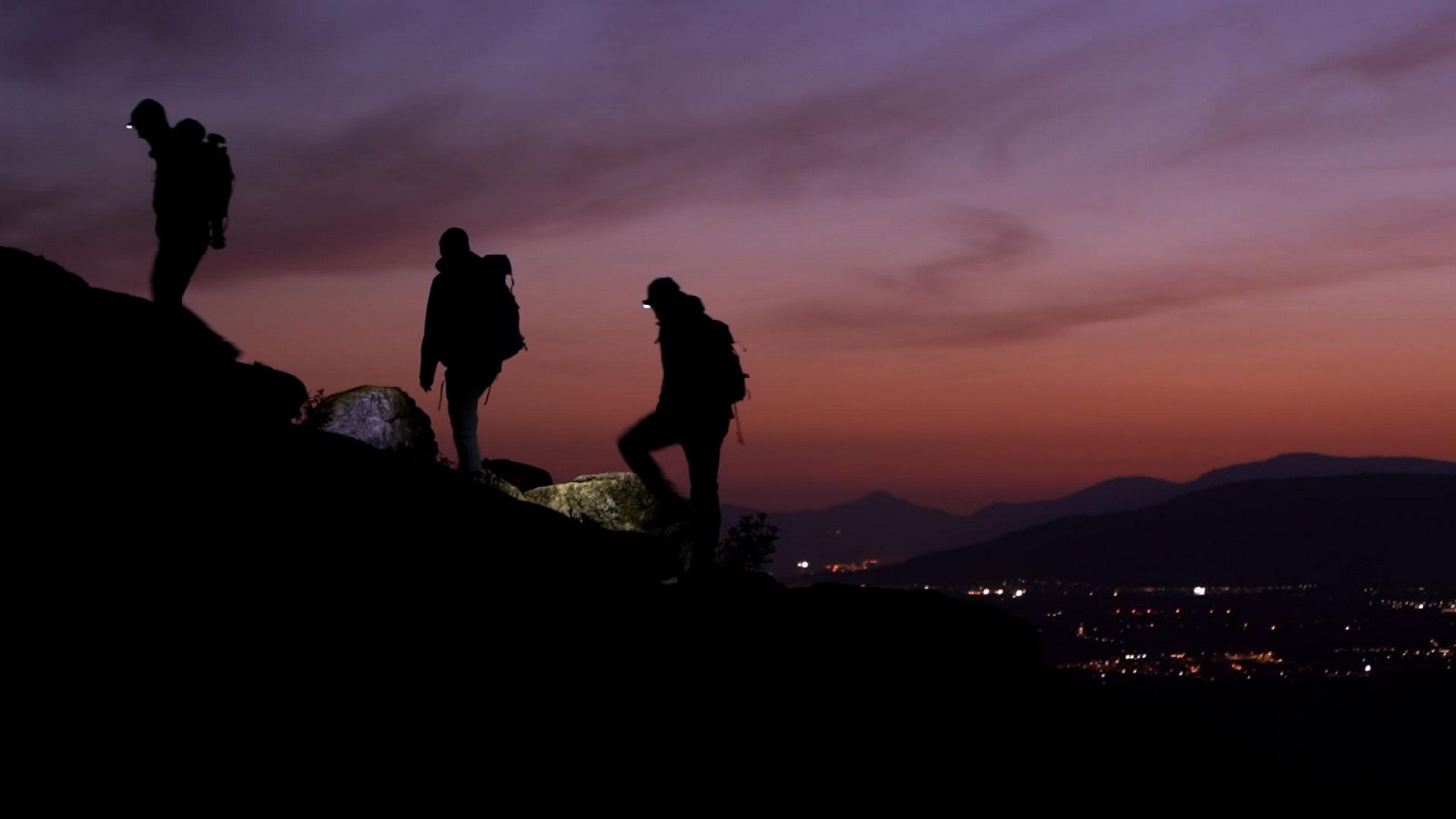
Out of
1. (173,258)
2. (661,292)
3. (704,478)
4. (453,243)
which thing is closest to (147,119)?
(173,258)

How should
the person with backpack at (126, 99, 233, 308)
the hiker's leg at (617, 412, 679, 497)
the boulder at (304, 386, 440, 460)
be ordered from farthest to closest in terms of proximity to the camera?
1. the boulder at (304, 386, 440, 460)
2. the person with backpack at (126, 99, 233, 308)
3. the hiker's leg at (617, 412, 679, 497)

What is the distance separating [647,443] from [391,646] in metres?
4.98

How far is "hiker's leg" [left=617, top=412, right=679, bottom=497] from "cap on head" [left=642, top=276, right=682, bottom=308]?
122 centimetres

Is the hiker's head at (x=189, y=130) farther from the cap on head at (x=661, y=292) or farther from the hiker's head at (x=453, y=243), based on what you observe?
the cap on head at (x=661, y=292)

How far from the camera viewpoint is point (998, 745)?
29.9 ft

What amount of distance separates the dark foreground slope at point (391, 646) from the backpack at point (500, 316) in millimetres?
3759

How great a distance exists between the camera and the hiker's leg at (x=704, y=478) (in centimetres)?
1245

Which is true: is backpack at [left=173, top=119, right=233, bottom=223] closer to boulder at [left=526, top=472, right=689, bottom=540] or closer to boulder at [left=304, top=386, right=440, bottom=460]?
boulder at [left=304, top=386, right=440, bottom=460]

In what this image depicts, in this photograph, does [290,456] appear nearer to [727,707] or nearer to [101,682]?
[101,682]

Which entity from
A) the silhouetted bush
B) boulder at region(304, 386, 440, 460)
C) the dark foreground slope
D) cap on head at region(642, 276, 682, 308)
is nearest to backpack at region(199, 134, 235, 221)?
the dark foreground slope

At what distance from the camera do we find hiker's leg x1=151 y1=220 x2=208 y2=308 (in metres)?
13.5

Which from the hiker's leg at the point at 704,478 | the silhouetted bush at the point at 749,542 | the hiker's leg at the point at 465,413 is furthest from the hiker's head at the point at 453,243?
the silhouetted bush at the point at 749,542

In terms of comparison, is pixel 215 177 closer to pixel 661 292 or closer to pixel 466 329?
pixel 466 329

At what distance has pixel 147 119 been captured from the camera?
1315 centimetres
